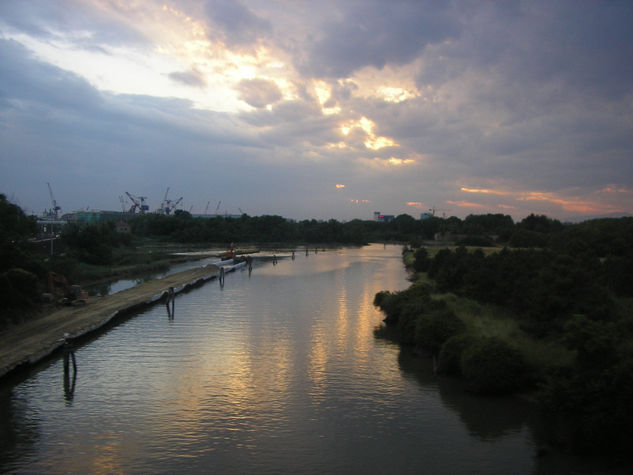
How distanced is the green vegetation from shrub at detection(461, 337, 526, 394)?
3 cm

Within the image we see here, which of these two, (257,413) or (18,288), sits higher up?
(18,288)

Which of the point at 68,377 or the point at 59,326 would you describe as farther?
the point at 59,326

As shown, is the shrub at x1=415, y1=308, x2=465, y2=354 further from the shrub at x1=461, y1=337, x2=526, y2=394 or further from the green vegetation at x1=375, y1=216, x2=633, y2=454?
the shrub at x1=461, y1=337, x2=526, y2=394

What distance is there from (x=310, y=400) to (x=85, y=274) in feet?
110

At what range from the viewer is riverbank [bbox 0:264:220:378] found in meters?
17.7

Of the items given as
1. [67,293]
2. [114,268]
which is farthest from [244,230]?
[67,293]

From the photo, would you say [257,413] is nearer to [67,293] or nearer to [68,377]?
[68,377]

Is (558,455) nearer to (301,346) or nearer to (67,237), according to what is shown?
(301,346)

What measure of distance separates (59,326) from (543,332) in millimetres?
20742

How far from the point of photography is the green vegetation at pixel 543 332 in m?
10.2

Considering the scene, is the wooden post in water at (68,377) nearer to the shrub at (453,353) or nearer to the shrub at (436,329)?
the shrub at (453,353)

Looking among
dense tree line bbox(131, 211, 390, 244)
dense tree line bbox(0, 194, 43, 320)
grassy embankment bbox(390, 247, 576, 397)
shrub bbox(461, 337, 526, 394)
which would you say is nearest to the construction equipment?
dense tree line bbox(0, 194, 43, 320)

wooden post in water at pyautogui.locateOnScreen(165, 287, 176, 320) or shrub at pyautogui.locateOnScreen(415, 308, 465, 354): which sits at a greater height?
shrub at pyautogui.locateOnScreen(415, 308, 465, 354)

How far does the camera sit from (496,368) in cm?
1407
